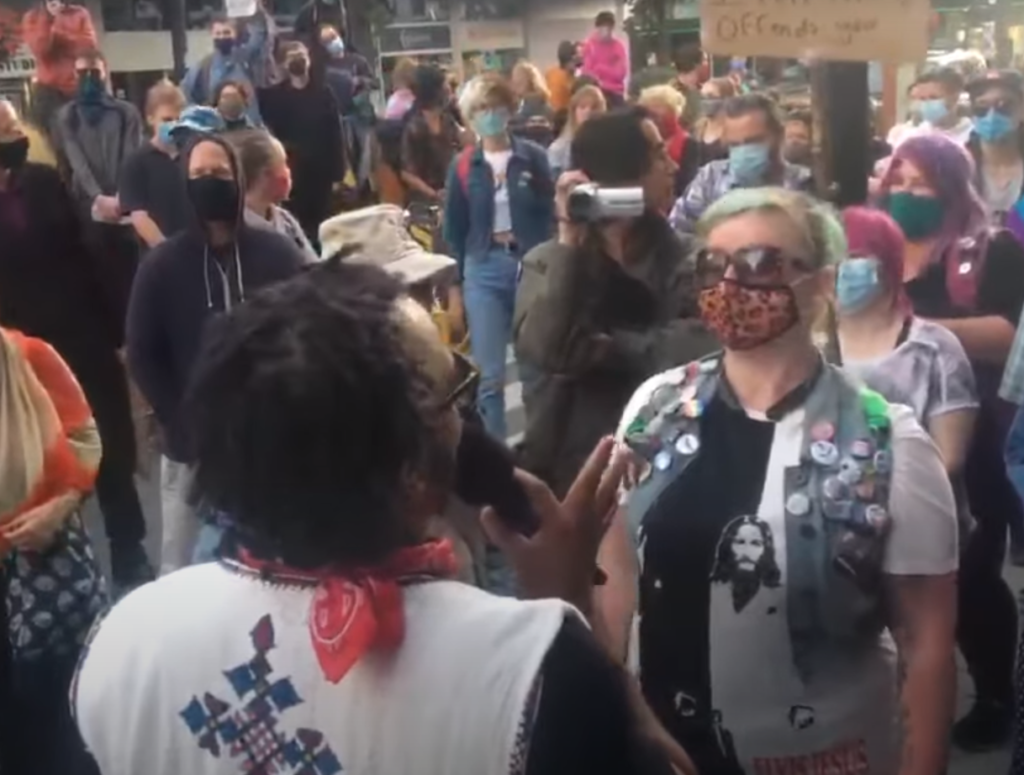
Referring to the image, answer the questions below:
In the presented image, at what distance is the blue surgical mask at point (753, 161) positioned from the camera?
5504 millimetres

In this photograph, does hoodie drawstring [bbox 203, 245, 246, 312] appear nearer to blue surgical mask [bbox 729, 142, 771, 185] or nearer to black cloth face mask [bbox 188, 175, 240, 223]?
black cloth face mask [bbox 188, 175, 240, 223]

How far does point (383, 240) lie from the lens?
4.08 meters

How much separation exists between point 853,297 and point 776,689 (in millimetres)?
1583

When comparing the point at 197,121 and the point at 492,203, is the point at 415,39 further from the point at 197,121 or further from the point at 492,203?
the point at 197,121

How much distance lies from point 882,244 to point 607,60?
933 centimetres

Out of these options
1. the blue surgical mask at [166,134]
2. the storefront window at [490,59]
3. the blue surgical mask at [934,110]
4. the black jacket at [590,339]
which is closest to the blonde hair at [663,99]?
the blue surgical mask at [934,110]

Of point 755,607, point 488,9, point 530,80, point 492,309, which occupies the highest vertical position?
point 488,9

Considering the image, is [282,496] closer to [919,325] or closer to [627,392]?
[627,392]

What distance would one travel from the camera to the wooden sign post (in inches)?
120

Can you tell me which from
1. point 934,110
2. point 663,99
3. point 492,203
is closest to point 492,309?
point 492,203

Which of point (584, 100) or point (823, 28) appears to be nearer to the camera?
point (823, 28)

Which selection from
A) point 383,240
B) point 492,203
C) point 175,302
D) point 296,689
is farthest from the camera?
point 492,203

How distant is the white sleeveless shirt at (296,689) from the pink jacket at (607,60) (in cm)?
1136

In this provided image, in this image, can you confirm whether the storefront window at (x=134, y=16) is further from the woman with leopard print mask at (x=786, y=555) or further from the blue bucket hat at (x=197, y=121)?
the woman with leopard print mask at (x=786, y=555)
